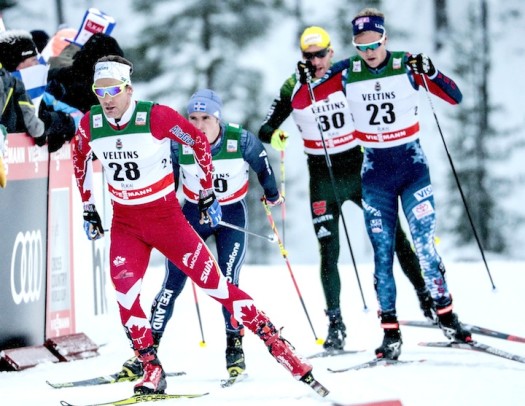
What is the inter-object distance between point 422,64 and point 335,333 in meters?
2.08

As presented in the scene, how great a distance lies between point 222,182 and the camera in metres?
6.97

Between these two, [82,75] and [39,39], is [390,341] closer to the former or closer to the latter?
[82,75]

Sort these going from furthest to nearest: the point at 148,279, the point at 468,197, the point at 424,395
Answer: the point at 468,197 < the point at 148,279 < the point at 424,395

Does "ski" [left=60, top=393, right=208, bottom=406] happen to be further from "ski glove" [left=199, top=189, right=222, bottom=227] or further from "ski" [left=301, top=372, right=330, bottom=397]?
"ski glove" [left=199, top=189, right=222, bottom=227]

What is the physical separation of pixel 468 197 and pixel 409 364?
58.1ft

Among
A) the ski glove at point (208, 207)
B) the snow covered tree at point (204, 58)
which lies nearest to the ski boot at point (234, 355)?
the ski glove at point (208, 207)

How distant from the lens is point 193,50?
949 inches

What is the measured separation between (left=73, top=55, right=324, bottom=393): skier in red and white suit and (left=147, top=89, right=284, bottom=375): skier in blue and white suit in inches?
28.8

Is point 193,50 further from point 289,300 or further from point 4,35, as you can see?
point 4,35

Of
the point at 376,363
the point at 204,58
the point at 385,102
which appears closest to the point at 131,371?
the point at 376,363

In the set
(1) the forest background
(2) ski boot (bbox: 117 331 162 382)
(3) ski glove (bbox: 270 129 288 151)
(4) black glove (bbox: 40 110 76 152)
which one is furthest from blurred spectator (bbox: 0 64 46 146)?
(1) the forest background

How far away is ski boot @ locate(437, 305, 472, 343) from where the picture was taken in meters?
7.07

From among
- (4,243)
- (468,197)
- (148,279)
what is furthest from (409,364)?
(468,197)

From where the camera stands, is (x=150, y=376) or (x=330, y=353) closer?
(x=150, y=376)
